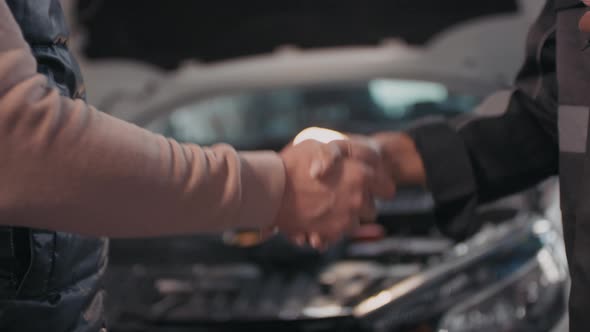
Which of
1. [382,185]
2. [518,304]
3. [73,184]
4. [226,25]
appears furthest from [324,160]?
[226,25]

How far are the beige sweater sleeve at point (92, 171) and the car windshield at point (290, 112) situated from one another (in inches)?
52.9

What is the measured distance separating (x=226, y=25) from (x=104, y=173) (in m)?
1.69

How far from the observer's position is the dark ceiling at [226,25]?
2154 millimetres

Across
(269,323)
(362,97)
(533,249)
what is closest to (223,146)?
(269,323)

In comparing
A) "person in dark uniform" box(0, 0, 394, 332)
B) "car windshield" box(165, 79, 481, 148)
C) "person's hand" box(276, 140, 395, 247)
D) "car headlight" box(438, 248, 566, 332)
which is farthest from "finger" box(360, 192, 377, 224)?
"car windshield" box(165, 79, 481, 148)

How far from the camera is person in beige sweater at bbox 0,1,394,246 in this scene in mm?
611

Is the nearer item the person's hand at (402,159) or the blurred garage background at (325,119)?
the person's hand at (402,159)

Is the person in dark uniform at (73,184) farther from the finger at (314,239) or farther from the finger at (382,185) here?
the finger at (382,185)

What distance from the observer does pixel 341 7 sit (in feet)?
7.20

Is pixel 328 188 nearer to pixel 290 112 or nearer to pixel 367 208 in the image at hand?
pixel 367 208

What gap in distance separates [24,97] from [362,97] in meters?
1.68

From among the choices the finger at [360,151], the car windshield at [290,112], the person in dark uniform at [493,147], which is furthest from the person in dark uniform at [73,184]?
the car windshield at [290,112]

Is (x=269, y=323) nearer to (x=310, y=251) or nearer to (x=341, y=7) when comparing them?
(x=310, y=251)

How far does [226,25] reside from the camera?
2.28 meters
